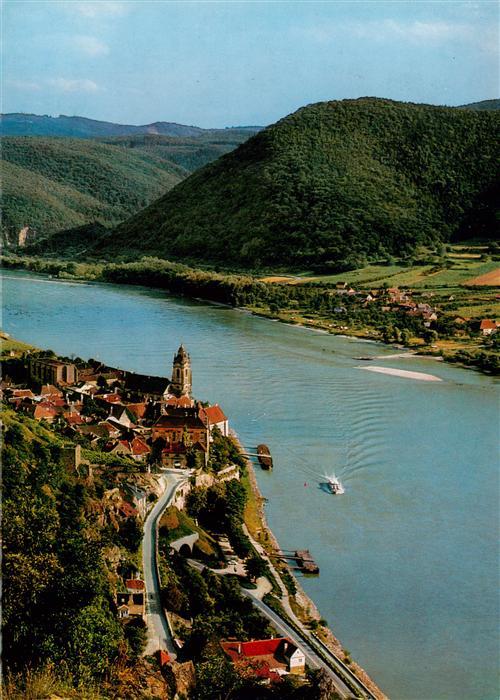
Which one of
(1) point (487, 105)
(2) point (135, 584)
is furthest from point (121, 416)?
(1) point (487, 105)

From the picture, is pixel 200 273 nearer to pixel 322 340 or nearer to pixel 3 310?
pixel 3 310

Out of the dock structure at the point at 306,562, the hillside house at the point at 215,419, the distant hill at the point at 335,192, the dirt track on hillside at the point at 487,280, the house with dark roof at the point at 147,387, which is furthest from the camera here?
the distant hill at the point at 335,192

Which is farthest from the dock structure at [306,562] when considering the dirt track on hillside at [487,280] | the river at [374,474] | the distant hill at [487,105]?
the distant hill at [487,105]

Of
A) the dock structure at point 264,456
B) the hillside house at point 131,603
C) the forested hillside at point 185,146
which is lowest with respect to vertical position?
the dock structure at point 264,456

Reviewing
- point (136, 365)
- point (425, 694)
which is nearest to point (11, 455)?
point (425, 694)

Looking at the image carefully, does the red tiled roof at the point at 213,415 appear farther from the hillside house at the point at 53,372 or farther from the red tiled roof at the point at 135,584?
the red tiled roof at the point at 135,584
